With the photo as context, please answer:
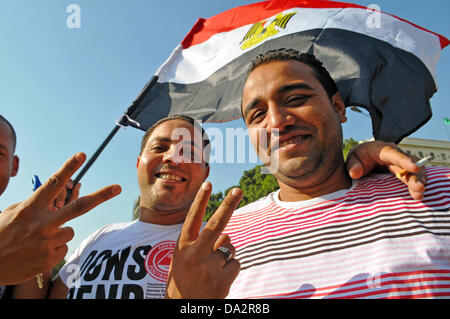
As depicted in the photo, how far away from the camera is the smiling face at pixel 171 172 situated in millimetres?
2990

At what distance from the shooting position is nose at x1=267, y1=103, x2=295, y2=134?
201cm

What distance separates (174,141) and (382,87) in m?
3.14

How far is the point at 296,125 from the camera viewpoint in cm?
203

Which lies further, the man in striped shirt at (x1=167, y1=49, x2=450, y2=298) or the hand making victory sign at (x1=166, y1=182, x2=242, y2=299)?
the man in striped shirt at (x1=167, y1=49, x2=450, y2=298)

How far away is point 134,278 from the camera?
7.52 ft

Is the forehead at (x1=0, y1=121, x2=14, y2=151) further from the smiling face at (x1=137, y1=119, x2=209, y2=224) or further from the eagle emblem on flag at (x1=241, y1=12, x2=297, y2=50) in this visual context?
the eagle emblem on flag at (x1=241, y1=12, x2=297, y2=50)

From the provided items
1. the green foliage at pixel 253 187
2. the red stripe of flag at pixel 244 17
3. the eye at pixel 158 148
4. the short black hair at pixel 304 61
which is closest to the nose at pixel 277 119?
the short black hair at pixel 304 61

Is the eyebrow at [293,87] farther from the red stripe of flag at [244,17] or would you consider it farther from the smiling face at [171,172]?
the red stripe of flag at [244,17]

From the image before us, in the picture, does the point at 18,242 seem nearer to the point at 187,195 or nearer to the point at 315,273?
the point at 315,273

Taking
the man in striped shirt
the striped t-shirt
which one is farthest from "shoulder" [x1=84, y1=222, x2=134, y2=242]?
the striped t-shirt

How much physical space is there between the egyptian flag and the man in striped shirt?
1883 millimetres

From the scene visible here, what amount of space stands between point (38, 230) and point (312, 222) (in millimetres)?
1633

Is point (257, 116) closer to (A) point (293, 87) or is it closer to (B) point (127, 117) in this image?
(A) point (293, 87)

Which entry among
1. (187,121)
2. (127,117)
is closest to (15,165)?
(127,117)
